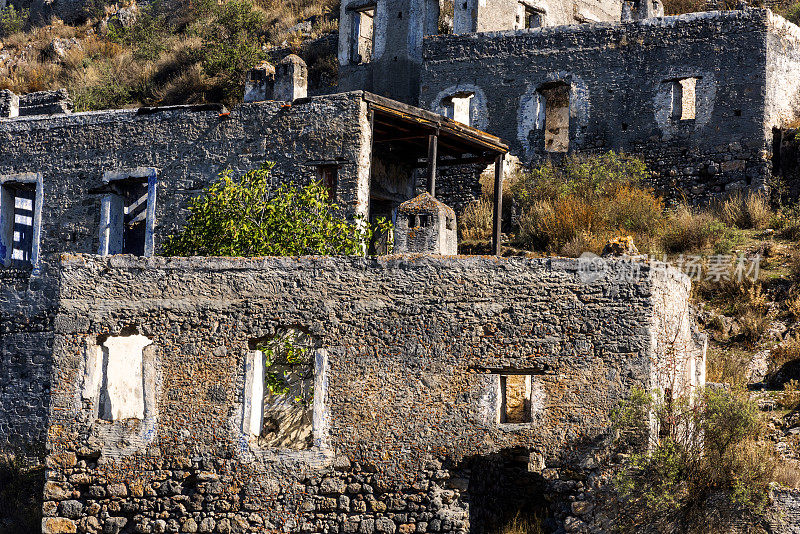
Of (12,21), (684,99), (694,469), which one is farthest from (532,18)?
(12,21)

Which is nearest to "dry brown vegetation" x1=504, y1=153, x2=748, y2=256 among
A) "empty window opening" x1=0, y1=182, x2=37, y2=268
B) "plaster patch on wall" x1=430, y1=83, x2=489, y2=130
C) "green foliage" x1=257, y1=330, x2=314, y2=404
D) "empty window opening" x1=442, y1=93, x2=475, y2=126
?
"plaster patch on wall" x1=430, y1=83, x2=489, y2=130

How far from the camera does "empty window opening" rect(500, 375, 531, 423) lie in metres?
13.0

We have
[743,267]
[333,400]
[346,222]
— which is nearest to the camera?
[333,400]

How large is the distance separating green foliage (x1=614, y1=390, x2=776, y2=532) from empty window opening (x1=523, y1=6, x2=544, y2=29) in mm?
16874

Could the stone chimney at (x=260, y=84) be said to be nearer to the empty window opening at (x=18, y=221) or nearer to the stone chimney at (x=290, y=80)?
the stone chimney at (x=290, y=80)

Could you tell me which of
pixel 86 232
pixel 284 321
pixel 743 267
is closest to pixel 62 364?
pixel 284 321

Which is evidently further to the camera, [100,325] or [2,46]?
[2,46]

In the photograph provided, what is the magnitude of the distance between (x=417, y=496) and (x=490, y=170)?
12.2 m

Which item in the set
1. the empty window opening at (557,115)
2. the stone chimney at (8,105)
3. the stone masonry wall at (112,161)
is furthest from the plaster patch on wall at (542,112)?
the stone chimney at (8,105)

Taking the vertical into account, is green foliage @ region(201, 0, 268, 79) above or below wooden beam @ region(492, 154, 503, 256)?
above

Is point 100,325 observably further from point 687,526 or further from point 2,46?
point 2,46

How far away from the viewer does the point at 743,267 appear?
→ 19.2 metres

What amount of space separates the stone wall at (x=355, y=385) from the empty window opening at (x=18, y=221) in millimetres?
8257

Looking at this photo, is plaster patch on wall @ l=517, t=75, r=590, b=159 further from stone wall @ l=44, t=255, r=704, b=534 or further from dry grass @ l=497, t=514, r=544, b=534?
dry grass @ l=497, t=514, r=544, b=534
